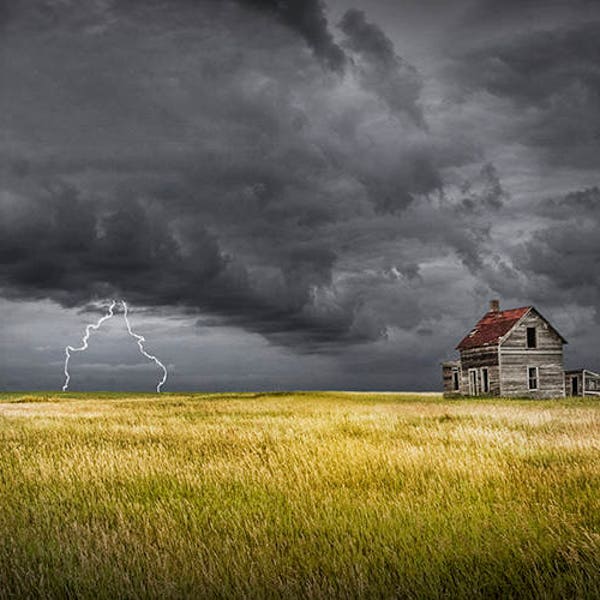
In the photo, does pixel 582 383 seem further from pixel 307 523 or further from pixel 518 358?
pixel 307 523

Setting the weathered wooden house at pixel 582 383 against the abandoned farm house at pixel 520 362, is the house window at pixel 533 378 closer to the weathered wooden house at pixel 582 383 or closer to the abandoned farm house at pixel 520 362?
the abandoned farm house at pixel 520 362

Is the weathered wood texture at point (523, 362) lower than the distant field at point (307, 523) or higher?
higher

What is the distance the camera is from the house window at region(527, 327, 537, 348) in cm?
5575

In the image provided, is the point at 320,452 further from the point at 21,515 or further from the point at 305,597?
the point at 305,597

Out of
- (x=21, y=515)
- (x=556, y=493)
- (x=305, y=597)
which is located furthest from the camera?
(x=556, y=493)

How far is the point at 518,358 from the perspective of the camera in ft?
181

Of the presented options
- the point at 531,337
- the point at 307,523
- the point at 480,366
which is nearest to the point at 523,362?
the point at 531,337

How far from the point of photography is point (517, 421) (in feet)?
67.9

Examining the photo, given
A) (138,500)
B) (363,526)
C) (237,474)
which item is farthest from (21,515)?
(363,526)

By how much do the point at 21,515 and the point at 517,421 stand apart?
1642cm

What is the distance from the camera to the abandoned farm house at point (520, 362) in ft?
179

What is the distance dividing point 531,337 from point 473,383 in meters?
6.24

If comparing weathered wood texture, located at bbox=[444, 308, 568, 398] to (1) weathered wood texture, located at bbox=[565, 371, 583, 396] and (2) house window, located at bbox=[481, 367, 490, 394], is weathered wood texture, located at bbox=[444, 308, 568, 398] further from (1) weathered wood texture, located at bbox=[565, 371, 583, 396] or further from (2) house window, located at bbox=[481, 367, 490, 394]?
(1) weathered wood texture, located at bbox=[565, 371, 583, 396]

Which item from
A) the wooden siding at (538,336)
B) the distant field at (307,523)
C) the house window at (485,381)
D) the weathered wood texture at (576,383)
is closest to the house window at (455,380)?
the house window at (485,381)
